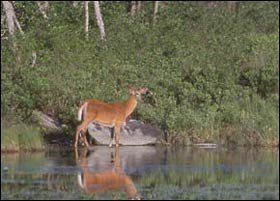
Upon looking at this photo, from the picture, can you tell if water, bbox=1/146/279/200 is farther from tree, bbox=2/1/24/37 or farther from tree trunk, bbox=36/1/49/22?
tree trunk, bbox=36/1/49/22

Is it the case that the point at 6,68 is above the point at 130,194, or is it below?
above

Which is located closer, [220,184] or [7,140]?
[220,184]

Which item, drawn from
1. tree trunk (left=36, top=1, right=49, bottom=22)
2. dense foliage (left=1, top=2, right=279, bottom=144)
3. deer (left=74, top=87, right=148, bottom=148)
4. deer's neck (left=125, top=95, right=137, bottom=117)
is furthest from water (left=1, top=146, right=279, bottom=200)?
tree trunk (left=36, top=1, right=49, bottom=22)

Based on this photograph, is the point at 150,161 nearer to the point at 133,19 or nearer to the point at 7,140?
the point at 7,140

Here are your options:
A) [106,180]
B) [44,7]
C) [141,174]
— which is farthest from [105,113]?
[44,7]

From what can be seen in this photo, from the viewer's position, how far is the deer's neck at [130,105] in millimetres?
25625

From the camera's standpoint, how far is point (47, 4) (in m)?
36.4

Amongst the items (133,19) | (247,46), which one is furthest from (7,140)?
(133,19)

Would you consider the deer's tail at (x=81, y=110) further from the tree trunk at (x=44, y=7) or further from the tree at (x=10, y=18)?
the tree trunk at (x=44, y=7)

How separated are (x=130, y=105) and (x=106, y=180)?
6.93m

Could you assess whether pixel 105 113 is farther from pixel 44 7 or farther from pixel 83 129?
pixel 44 7

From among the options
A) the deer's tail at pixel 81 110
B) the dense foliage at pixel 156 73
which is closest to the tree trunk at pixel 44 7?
the dense foliage at pixel 156 73

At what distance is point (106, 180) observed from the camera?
62.0 ft

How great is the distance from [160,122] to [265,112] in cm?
256
